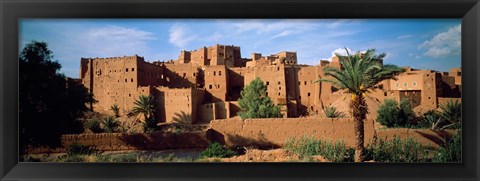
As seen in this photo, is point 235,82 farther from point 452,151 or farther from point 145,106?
point 452,151

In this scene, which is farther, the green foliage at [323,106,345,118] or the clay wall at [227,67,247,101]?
the clay wall at [227,67,247,101]

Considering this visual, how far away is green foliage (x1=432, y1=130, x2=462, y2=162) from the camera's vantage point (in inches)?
199

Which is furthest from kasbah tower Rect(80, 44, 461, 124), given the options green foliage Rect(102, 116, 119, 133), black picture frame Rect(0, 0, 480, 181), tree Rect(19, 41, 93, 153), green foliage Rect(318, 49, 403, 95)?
black picture frame Rect(0, 0, 480, 181)

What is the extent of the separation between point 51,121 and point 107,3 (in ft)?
11.7

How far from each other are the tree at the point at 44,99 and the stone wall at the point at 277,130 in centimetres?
376

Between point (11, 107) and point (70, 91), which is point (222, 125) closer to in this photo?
point (70, 91)

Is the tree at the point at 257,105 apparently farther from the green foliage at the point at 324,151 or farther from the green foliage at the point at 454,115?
the green foliage at the point at 454,115

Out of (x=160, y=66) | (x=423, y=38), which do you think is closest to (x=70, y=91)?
(x=423, y=38)

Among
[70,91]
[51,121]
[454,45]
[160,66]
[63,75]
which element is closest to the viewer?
[454,45]

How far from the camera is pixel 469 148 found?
4.60 m

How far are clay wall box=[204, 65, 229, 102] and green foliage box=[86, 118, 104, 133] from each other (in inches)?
270

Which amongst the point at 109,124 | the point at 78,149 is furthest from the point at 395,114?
the point at 78,149

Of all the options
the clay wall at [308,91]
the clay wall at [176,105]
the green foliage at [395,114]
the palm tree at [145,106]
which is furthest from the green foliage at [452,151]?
the clay wall at [308,91]

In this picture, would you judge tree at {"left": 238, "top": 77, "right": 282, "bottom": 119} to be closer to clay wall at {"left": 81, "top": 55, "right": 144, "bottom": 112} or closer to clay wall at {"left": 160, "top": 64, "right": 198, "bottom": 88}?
clay wall at {"left": 160, "top": 64, "right": 198, "bottom": 88}
